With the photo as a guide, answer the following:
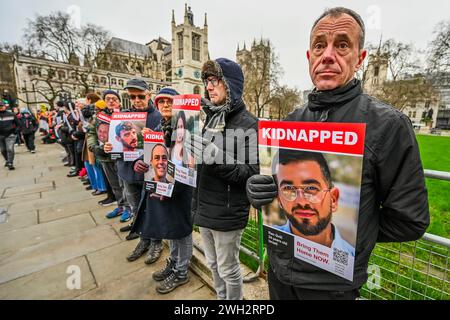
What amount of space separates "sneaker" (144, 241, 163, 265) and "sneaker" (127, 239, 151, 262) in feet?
0.46

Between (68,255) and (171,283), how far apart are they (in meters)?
1.88

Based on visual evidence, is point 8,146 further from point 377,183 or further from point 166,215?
point 377,183

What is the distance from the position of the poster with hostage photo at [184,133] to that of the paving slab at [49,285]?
1908 mm

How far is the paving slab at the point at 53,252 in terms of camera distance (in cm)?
304

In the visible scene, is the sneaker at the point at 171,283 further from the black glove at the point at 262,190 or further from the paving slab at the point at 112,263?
the black glove at the point at 262,190

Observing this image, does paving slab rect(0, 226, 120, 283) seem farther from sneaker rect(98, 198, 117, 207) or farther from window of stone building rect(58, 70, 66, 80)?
window of stone building rect(58, 70, 66, 80)

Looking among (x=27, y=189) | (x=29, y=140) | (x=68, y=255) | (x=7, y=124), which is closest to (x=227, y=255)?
(x=68, y=255)

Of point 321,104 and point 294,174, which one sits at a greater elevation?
point 321,104

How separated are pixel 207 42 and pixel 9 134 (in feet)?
214

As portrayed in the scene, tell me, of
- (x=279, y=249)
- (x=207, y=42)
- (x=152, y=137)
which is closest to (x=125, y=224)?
(x=152, y=137)

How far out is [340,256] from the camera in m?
1.05

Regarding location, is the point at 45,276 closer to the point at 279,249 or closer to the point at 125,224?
the point at 125,224

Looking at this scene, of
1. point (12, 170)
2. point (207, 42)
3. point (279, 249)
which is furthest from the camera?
point (207, 42)

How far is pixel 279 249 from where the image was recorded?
1.26 m
